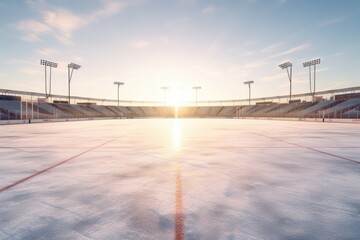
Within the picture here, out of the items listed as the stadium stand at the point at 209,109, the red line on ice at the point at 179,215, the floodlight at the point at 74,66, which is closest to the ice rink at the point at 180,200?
the red line on ice at the point at 179,215

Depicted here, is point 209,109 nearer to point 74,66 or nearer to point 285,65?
point 285,65

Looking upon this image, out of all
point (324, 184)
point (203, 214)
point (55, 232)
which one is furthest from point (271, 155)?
point (55, 232)

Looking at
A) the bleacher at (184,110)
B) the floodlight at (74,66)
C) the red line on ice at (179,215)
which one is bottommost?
the red line on ice at (179,215)

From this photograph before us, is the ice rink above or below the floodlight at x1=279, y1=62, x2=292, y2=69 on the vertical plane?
below

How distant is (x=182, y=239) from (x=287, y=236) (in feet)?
4.18

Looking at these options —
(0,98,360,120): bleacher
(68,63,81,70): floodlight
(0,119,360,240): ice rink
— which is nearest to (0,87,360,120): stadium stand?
(0,98,360,120): bleacher

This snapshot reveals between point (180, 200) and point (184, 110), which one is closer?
point (180, 200)

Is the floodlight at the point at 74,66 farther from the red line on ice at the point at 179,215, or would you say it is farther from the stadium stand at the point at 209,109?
the red line on ice at the point at 179,215

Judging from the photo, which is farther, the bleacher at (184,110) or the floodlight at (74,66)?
the floodlight at (74,66)

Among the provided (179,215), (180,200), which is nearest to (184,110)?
(180,200)

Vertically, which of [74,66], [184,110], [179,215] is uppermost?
[74,66]

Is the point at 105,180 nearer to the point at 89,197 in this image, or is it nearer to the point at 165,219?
the point at 89,197

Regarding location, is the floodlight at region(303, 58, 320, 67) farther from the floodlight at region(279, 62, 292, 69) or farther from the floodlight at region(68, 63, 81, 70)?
the floodlight at region(68, 63, 81, 70)

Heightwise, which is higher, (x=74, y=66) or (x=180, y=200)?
(x=74, y=66)
